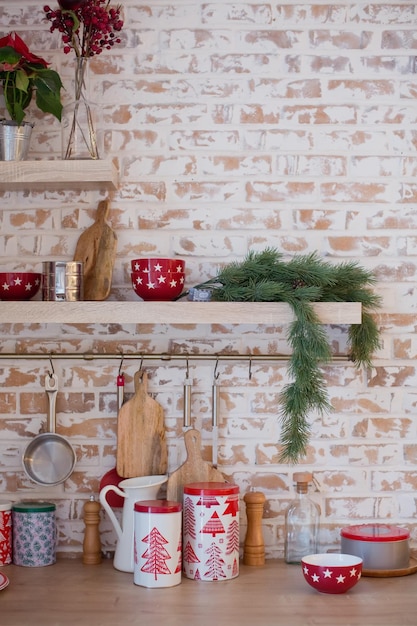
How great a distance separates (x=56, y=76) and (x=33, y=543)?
1096 millimetres

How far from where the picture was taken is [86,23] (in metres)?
Answer: 1.97

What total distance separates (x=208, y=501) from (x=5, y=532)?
19.6 inches

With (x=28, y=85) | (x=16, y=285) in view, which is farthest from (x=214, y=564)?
(x=28, y=85)

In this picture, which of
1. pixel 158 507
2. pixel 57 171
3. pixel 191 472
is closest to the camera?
pixel 158 507

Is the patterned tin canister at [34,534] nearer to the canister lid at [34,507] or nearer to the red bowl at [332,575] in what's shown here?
the canister lid at [34,507]

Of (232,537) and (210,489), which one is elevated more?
(210,489)

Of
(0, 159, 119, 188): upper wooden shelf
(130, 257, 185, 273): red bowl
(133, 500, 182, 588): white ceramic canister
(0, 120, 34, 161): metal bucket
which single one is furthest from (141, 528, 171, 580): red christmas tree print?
(0, 120, 34, 161): metal bucket

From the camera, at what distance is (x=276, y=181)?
2129mm

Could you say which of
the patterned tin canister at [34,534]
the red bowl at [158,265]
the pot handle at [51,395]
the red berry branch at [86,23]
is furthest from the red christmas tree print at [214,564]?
the red berry branch at [86,23]

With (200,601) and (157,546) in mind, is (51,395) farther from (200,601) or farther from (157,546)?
(200,601)

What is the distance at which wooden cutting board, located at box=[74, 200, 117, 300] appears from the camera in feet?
6.81

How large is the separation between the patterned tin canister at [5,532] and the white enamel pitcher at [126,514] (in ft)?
0.74

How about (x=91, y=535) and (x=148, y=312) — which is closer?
(x=148, y=312)

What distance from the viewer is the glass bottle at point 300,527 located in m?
2.03
